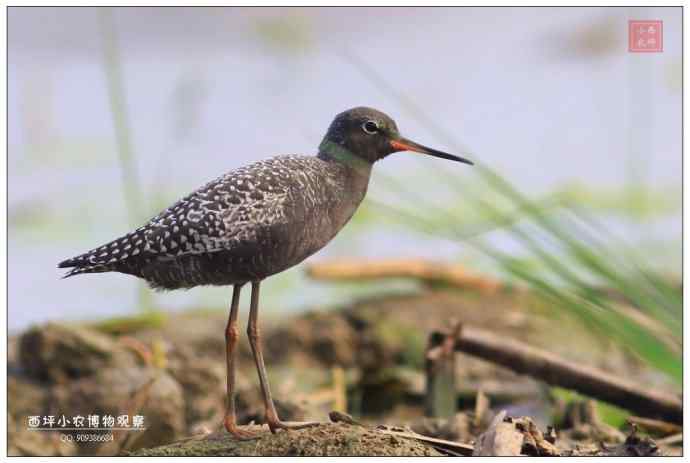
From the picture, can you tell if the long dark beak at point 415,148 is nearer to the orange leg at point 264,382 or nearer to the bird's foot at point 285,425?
the orange leg at point 264,382

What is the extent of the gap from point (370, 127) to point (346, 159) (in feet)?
0.76

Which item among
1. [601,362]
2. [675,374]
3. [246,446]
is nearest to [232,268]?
[246,446]

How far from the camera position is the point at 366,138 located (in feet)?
21.9

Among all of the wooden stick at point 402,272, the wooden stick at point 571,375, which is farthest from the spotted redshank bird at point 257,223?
the wooden stick at point 402,272

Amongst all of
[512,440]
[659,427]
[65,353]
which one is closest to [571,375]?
[659,427]

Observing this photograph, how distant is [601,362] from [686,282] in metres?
3.68

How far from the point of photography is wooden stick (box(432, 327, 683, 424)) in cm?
787

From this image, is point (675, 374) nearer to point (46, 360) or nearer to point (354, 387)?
point (354, 387)

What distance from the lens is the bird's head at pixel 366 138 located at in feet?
21.9

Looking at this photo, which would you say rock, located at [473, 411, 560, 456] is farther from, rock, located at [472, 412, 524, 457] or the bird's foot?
the bird's foot

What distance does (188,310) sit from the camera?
39.2ft

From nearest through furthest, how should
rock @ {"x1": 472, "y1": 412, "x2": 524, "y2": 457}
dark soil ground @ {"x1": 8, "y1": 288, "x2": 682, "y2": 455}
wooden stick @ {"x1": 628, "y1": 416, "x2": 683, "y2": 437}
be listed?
rock @ {"x1": 472, "y1": 412, "x2": 524, "y2": 457}, dark soil ground @ {"x1": 8, "y1": 288, "x2": 682, "y2": 455}, wooden stick @ {"x1": 628, "y1": 416, "x2": 683, "y2": 437}

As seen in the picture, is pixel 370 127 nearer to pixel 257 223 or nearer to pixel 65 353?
pixel 257 223

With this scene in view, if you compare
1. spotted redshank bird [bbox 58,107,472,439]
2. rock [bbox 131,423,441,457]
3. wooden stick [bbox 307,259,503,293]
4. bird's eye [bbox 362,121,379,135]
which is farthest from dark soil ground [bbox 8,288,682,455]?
bird's eye [bbox 362,121,379,135]
